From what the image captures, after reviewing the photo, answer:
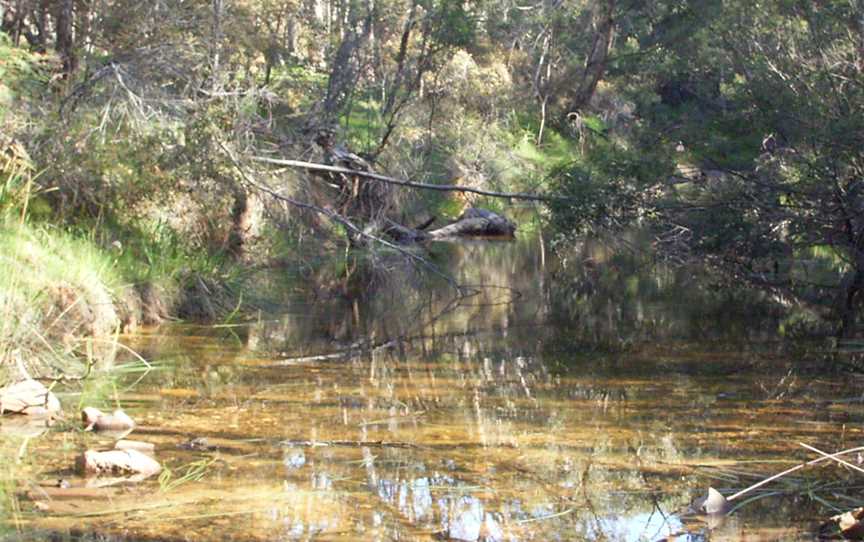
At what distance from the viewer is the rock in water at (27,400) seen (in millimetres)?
7090

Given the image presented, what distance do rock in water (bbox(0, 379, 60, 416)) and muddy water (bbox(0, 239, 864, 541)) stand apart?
334 mm

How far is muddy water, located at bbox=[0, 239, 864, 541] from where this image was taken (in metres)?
5.37

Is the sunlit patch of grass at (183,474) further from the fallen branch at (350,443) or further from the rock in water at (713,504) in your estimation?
the rock in water at (713,504)

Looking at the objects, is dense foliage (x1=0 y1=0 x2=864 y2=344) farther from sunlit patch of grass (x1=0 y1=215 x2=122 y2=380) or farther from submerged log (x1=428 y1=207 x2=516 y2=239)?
submerged log (x1=428 y1=207 x2=516 y2=239)

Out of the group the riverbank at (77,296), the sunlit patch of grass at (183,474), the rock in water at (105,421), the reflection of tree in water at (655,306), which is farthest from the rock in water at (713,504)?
the reflection of tree in water at (655,306)

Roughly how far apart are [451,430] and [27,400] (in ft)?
8.45

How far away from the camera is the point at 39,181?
1093 cm

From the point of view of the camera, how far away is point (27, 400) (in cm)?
717

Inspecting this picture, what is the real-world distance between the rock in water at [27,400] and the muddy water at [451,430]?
1.10 feet

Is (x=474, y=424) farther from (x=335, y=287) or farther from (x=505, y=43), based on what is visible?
(x=505, y=43)

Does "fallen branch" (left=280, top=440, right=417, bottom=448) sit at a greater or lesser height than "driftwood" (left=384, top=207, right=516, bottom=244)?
lesser

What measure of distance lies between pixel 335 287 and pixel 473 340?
4.46 m

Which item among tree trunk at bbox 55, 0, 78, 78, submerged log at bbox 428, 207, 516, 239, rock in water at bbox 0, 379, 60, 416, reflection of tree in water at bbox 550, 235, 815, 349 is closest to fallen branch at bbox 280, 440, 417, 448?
rock in water at bbox 0, 379, 60, 416

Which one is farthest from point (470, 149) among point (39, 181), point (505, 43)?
point (39, 181)
